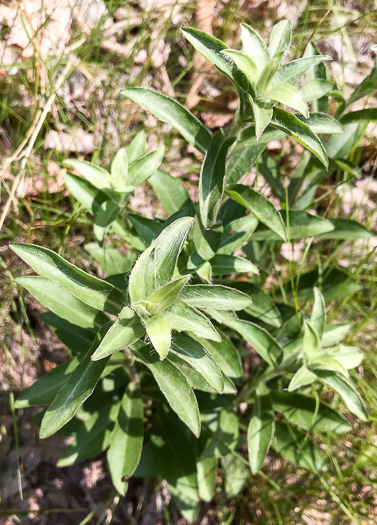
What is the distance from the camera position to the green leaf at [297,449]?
6.64ft

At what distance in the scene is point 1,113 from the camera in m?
2.32

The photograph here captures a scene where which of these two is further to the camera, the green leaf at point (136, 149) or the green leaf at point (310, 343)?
the green leaf at point (136, 149)

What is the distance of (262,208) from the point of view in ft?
5.07

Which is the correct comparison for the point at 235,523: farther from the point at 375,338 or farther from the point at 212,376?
the point at 212,376

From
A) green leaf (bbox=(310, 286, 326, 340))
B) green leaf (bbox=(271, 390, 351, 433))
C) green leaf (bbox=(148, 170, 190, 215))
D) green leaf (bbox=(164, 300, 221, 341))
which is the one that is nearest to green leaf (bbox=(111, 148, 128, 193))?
green leaf (bbox=(148, 170, 190, 215))

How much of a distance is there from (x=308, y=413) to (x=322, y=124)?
3.55ft

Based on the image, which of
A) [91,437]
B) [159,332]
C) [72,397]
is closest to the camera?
[159,332]

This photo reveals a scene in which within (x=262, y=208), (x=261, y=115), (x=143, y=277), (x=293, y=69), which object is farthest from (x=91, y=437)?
(x=293, y=69)

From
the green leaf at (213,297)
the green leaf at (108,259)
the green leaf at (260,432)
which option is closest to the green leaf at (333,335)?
the green leaf at (260,432)

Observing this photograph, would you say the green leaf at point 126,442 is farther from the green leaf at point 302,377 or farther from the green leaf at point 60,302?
the green leaf at point 302,377

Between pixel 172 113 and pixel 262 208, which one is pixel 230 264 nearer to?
pixel 262 208

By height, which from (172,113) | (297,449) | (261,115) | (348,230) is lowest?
(297,449)

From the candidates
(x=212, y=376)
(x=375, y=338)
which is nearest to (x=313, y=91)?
(x=212, y=376)

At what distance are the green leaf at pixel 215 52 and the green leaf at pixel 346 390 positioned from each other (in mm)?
953
